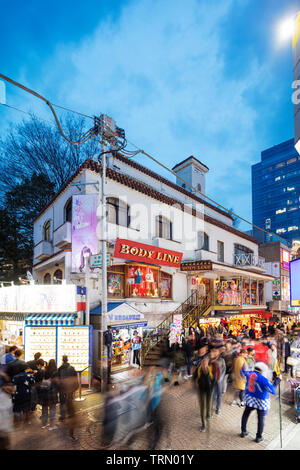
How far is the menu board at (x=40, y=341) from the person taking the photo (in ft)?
37.6

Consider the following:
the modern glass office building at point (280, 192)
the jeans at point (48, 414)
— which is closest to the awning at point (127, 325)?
the jeans at point (48, 414)

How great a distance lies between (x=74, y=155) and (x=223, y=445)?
3039 centimetres

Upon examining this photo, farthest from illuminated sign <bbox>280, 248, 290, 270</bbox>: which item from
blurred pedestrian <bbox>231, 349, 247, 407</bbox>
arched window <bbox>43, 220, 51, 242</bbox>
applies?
arched window <bbox>43, 220, 51, 242</bbox>

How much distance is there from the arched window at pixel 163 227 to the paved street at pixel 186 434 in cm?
1082

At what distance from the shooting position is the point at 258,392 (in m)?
6.42

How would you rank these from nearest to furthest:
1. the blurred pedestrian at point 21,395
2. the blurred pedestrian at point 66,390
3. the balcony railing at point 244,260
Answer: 1. the blurred pedestrian at point 21,395
2. the blurred pedestrian at point 66,390
3. the balcony railing at point 244,260

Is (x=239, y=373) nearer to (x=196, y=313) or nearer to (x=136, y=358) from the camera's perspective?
(x=136, y=358)

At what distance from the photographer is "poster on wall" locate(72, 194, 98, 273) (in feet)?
41.8

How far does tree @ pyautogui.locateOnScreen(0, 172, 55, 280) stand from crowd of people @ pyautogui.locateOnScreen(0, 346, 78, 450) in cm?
1677

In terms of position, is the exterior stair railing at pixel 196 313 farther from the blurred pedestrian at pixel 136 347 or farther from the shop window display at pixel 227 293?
the blurred pedestrian at pixel 136 347

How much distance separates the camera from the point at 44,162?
1145 inches

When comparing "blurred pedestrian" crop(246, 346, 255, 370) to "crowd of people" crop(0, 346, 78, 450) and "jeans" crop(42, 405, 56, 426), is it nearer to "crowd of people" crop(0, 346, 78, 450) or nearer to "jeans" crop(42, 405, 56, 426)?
"crowd of people" crop(0, 346, 78, 450)
